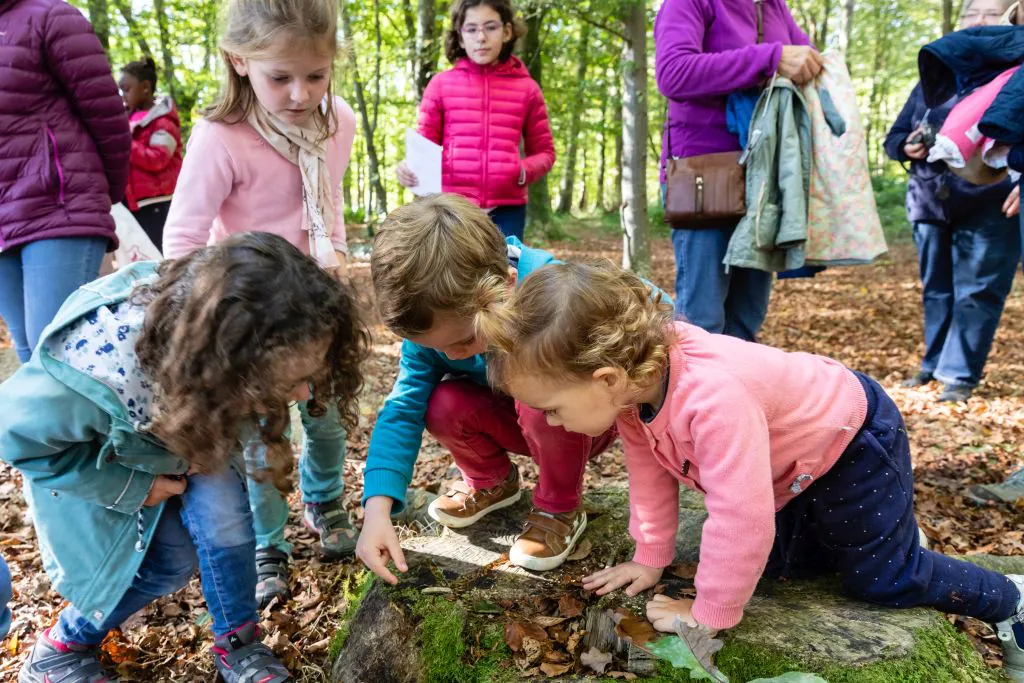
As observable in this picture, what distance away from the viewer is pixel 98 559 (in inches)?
80.8

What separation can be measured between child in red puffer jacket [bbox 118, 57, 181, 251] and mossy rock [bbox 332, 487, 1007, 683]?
13.8 ft

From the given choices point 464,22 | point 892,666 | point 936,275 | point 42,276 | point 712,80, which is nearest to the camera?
point 892,666

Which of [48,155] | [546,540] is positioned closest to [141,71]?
[48,155]

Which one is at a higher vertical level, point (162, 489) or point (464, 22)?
point (464, 22)

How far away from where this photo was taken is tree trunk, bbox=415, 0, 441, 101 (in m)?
6.72

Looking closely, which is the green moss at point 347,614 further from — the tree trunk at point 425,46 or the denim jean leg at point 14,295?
the tree trunk at point 425,46

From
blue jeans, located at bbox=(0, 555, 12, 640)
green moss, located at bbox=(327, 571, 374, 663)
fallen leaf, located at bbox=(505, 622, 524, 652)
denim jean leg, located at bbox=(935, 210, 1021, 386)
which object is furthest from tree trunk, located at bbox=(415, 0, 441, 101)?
blue jeans, located at bbox=(0, 555, 12, 640)

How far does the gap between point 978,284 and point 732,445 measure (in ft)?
11.1

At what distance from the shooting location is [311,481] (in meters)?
2.85

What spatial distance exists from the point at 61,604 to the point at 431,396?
1.67 m

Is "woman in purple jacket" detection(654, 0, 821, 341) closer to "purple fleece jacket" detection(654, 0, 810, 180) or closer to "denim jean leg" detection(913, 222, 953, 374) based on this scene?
"purple fleece jacket" detection(654, 0, 810, 180)

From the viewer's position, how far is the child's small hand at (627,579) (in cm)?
213

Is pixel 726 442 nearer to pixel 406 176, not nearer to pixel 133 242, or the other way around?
pixel 406 176

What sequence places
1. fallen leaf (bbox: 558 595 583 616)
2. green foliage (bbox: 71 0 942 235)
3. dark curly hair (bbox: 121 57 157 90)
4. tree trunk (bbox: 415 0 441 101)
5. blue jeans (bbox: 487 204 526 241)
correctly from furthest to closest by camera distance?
green foliage (bbox: 71 0 942 235) < tree trunk (bbox: 415 0 441 101) < dark curly hair (bbox: 121 57 157 90) < blue jeans (bbox: 487 204 526 241) < fallen leaf (bbox: 558 595 583 616)
